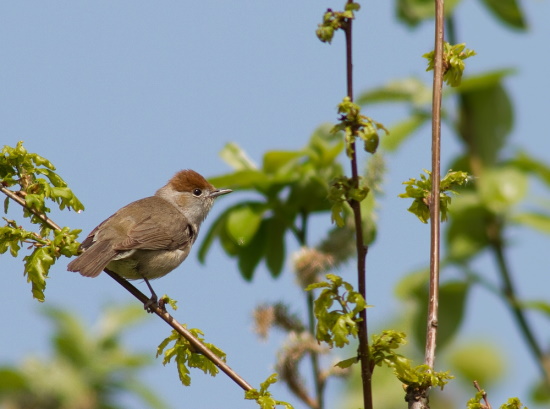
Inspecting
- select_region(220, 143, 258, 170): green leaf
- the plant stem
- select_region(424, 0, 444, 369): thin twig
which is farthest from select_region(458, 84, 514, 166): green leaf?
the plant stem

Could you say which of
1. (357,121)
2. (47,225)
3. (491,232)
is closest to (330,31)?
(357,121)

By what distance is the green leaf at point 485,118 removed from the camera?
267 inches

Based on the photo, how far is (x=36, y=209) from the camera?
11.4 ft

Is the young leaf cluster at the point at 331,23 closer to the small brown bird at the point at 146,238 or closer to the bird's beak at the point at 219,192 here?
the small brown bird at the point at 146,238

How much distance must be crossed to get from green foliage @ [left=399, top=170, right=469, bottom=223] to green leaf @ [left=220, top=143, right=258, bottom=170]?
10.3 feet

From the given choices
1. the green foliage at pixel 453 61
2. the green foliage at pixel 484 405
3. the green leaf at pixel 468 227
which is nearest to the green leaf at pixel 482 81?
the green leaf at pixel 468 227

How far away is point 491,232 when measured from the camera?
6609 mm

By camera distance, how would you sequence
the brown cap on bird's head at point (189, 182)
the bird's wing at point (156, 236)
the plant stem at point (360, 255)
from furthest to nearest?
the brown cap on bird's head at point (189, 182), the bird's wing at point (156, 236), the plant stem at point (360, 255)

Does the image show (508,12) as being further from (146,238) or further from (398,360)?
(398,360)

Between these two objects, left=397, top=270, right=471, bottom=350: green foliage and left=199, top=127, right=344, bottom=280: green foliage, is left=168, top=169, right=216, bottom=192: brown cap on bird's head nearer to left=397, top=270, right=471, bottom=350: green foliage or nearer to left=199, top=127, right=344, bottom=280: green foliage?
left=199, top=127, right=344, bottom=280: green foliage

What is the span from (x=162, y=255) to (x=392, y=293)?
188 centimetres

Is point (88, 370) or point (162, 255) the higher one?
point (88, 370)

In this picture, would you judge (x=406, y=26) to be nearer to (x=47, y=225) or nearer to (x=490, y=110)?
(x=490, y=110)

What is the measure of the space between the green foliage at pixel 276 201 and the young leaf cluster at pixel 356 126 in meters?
3.31
